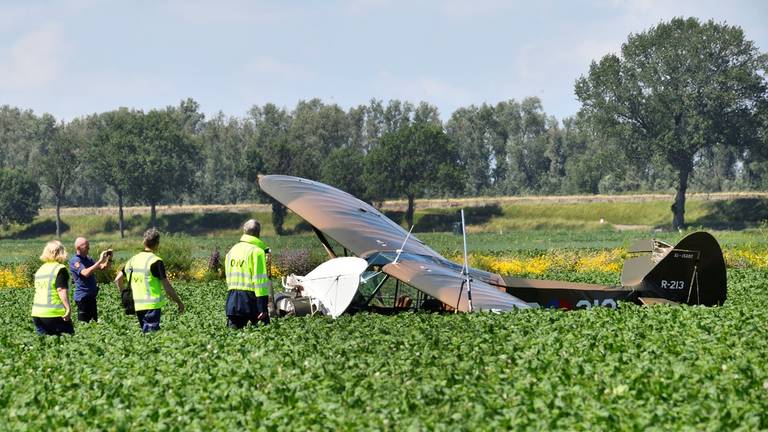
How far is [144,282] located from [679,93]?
266 ft

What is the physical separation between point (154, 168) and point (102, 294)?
83.8 meters

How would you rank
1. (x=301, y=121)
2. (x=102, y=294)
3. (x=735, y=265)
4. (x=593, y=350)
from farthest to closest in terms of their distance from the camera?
(x=301, y=121) < (x=735, y=265) < (x=102, y=294) < (x=593, y=350)

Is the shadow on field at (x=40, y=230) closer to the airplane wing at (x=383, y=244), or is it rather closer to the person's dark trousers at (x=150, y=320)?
the airplane wing at (x=383, y=244)

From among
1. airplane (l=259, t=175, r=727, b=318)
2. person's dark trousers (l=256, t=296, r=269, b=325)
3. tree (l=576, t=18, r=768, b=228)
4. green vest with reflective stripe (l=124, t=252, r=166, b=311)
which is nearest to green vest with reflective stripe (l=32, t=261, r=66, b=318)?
green vest with reflective stripe (l=124, t=252, r=166, b=311)

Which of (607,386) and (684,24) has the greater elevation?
(684,24)

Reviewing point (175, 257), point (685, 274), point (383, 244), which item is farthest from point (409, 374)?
point (175, 257)

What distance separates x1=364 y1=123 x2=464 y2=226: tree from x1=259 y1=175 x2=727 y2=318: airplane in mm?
85825

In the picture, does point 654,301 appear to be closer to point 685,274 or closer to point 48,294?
point 685,274

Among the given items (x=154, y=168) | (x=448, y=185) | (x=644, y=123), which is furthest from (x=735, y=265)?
(x=154, y=168)

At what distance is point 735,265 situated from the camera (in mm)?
34312

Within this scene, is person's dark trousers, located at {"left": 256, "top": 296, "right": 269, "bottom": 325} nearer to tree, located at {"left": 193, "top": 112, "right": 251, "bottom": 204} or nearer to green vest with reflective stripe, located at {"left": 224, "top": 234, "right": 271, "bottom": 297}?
green vest with reflective stripe, located at {"left": 224, "top": 234, "right": 271, "bottom": 297}

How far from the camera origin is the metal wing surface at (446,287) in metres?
13.8

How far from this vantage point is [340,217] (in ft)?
50.6

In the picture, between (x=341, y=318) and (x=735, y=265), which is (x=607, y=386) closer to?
(x=341, y=318)
